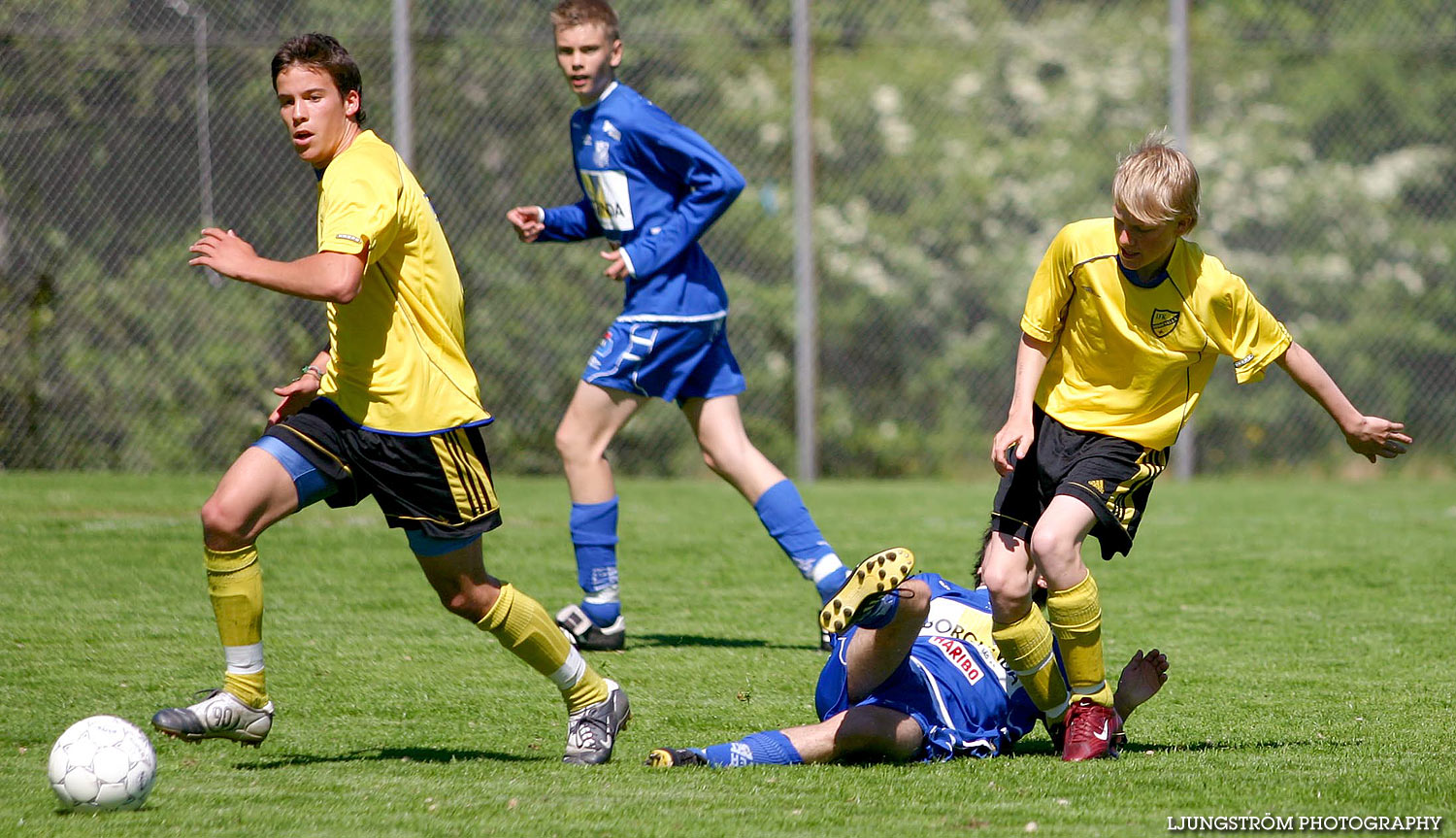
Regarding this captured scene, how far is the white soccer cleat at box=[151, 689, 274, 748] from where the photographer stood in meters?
3.86

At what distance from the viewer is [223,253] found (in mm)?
3656

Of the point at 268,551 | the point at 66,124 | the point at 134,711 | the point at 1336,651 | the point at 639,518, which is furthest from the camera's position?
the point at 66,124

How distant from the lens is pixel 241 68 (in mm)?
11539

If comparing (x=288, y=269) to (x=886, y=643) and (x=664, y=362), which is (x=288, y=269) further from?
(x=664, y=362)

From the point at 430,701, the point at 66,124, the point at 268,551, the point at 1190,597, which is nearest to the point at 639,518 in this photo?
the point at 268,551

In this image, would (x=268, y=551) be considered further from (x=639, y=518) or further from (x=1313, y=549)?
(x=1313, y=549)

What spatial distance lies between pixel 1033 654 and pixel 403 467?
1.68 metres

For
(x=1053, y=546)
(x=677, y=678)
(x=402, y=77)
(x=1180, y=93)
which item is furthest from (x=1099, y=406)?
(x=1180, y=93)

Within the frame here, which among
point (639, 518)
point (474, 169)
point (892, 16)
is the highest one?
point (892, 16)

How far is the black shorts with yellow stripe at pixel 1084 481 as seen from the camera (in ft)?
13.4

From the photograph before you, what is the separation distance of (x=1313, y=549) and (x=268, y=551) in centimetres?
534

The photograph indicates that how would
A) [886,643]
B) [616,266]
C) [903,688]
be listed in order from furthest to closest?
[616,266] < [903,688] < [886,643]

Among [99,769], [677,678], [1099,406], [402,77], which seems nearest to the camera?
[99,769]

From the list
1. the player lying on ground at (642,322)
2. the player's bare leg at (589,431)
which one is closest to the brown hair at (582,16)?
the player lying on ground at (642,322)
